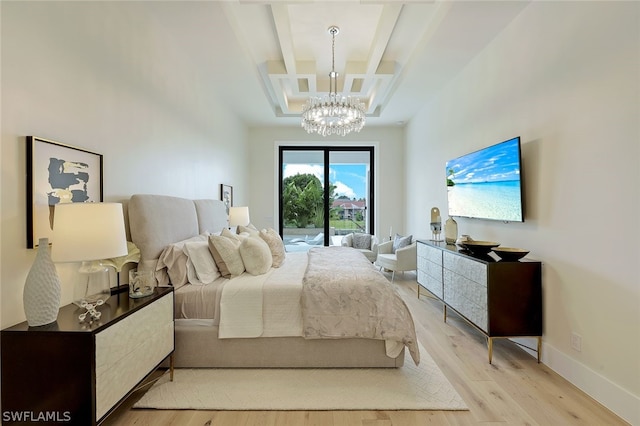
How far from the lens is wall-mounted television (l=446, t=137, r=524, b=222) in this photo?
101 inches

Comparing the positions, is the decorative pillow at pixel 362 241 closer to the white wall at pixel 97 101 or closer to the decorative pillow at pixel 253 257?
the white wall at pixel 97 101

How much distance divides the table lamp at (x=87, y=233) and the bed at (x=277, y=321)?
718mm

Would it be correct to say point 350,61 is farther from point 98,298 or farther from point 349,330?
point 98,298

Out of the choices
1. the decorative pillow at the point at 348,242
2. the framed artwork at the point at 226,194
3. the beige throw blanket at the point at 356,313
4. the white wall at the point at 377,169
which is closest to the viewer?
the beige throw blanket at the point at 356,313

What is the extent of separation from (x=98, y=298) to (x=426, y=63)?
3878 millimetres

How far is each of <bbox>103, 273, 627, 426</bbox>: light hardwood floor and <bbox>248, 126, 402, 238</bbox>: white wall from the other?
4.10 metres

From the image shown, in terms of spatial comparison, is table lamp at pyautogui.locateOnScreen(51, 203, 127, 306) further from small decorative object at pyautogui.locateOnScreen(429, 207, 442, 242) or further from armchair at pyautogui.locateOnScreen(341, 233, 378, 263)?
armchair at pyautogui.locateOnScreen(341, 233, 378, 263)

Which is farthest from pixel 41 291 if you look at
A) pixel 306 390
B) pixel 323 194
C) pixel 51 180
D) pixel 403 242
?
pixel 323 194

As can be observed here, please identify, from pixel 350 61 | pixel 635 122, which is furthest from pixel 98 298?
pixel 350 61

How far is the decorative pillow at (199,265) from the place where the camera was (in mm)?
2432

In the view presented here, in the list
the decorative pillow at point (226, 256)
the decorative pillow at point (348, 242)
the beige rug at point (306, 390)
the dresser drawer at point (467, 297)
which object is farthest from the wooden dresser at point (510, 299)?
the decorative pillow at point (348, 242)

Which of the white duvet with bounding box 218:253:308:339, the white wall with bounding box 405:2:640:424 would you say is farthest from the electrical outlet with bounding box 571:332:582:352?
the white duvet with bounding box 218:253:308:339

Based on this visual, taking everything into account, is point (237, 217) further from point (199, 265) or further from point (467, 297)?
point (467, 297)

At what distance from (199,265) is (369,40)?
10.4 ft
